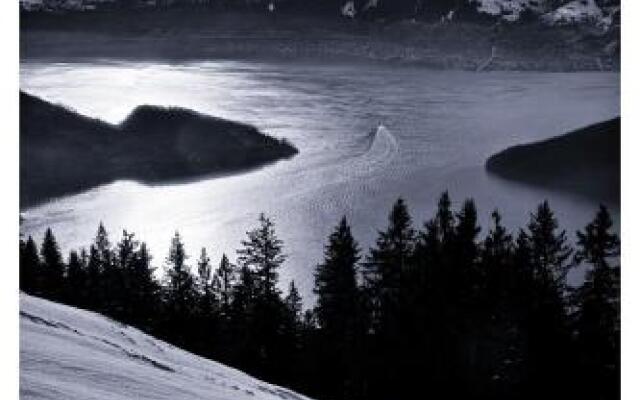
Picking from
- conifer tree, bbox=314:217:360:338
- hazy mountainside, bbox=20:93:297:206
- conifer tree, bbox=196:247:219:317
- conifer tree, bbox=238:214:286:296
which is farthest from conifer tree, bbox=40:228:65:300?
conifer tree, bbox=314:217:360:338

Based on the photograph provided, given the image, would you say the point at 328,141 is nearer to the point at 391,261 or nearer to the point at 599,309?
the point at 391,261

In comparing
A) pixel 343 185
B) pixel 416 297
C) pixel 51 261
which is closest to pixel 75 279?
pixel 51 261

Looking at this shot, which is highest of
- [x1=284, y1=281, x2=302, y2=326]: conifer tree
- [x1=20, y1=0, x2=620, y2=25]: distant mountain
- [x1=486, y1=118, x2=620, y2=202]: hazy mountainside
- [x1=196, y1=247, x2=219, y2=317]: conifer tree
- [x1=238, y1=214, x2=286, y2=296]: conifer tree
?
[x1=20, y1=0, x2=620, y2=25]: distant mountain

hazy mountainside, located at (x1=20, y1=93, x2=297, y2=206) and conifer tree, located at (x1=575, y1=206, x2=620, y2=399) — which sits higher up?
hazy mountainside, located at (x1=20, y1=93, x2=297, y2=206)

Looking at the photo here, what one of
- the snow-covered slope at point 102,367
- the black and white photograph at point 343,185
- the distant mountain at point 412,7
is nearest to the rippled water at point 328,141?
the black and white photograph at point 343,185

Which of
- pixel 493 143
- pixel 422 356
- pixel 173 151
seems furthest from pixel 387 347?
pixel 173 151

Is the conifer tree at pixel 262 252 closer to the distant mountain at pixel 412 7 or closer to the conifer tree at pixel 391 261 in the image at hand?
the conifer tree at pixel 391 261

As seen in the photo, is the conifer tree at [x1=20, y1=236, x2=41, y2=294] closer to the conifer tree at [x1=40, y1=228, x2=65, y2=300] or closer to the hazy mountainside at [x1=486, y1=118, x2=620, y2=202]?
the conifer tree at [x1=40, y1=228, x2=65, y2=300]
